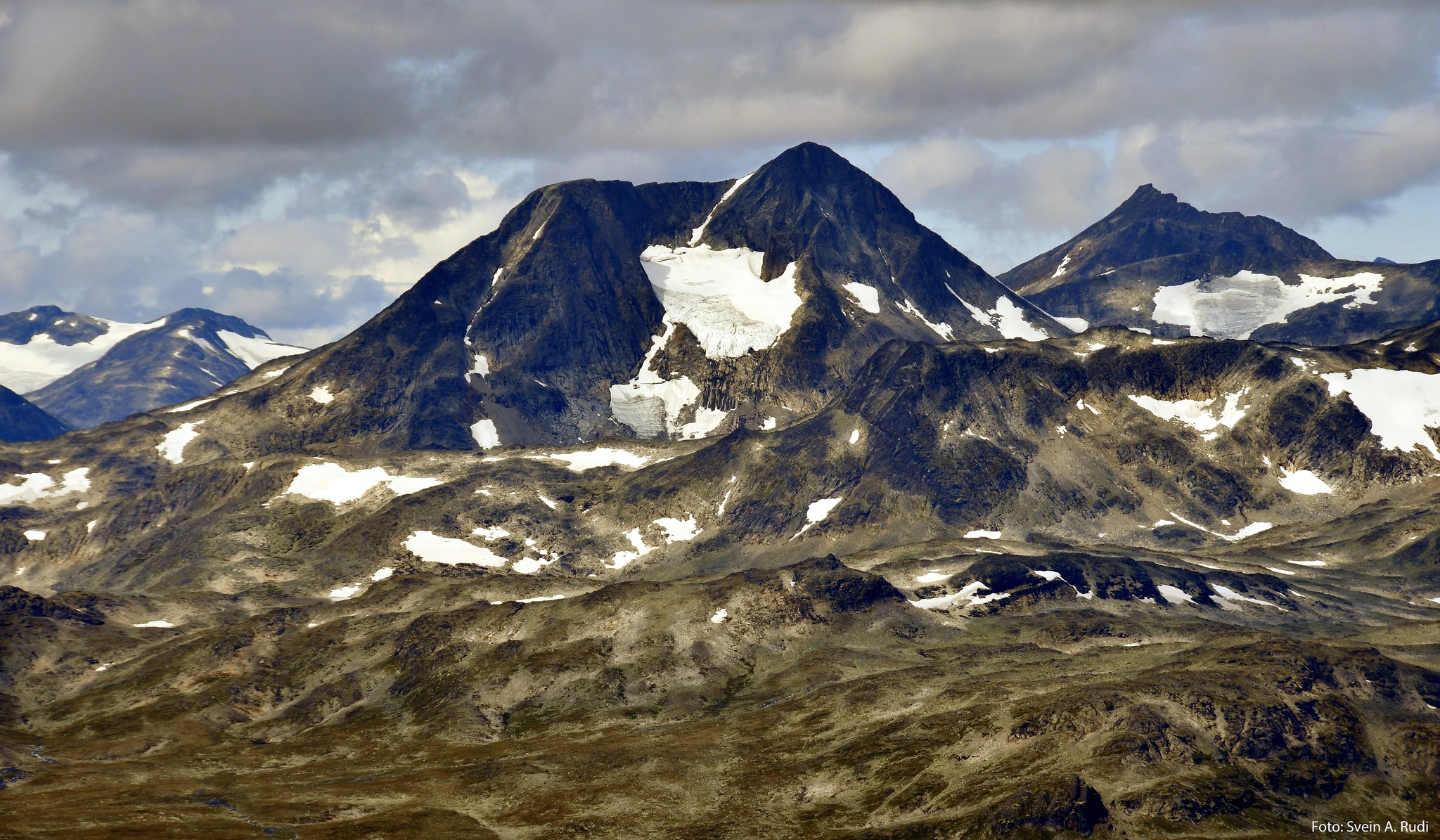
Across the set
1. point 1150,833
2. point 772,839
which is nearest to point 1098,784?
point 1150,833

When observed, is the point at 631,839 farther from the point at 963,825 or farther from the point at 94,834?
the point at 94,834

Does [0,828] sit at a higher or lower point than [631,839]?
higher

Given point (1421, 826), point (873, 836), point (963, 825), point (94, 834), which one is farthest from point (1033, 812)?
point (94, 834)

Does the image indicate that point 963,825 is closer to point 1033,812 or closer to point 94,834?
point 1033,812

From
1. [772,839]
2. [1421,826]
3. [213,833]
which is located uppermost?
[213,833]

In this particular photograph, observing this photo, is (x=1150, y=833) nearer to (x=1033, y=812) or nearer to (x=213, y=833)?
(x=1033, y=812)

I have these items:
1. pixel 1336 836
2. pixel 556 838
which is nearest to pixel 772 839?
Result: pixel 556 838

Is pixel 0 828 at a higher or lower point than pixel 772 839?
higher
